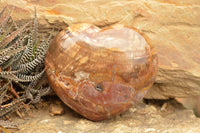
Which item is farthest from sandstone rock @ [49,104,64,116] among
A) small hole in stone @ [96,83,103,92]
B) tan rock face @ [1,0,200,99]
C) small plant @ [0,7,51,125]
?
tan rock face @ [1,0,200,99]

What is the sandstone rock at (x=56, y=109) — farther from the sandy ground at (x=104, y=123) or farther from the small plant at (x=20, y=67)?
the small plant at (x=20, y=67)

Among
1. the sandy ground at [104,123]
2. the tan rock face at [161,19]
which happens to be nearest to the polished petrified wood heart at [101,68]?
the sandy ground at [104,123]

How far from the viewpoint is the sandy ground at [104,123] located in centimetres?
214

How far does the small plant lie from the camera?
2164 millimetres

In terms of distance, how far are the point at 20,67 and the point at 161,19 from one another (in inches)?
52.8

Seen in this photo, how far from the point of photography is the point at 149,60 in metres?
2.20

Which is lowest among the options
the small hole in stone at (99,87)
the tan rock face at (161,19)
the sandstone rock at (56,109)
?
the sandstone rock at (56,109)

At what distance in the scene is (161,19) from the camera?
8.59ft

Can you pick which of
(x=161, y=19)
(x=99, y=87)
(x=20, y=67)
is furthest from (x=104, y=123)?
(x=161, y=19)

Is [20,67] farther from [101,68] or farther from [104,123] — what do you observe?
[104,123]

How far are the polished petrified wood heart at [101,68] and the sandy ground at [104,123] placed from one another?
0.12 metres

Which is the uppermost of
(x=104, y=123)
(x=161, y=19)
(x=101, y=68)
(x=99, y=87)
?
(x=161, y=19)

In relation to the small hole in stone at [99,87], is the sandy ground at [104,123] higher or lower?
lower

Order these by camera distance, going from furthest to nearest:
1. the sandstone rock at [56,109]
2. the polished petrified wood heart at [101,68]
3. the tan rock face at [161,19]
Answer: the tan rock face at [161,19] < the sandstone rock at [56,109] < the polished petrified wood heart at [101,68]
